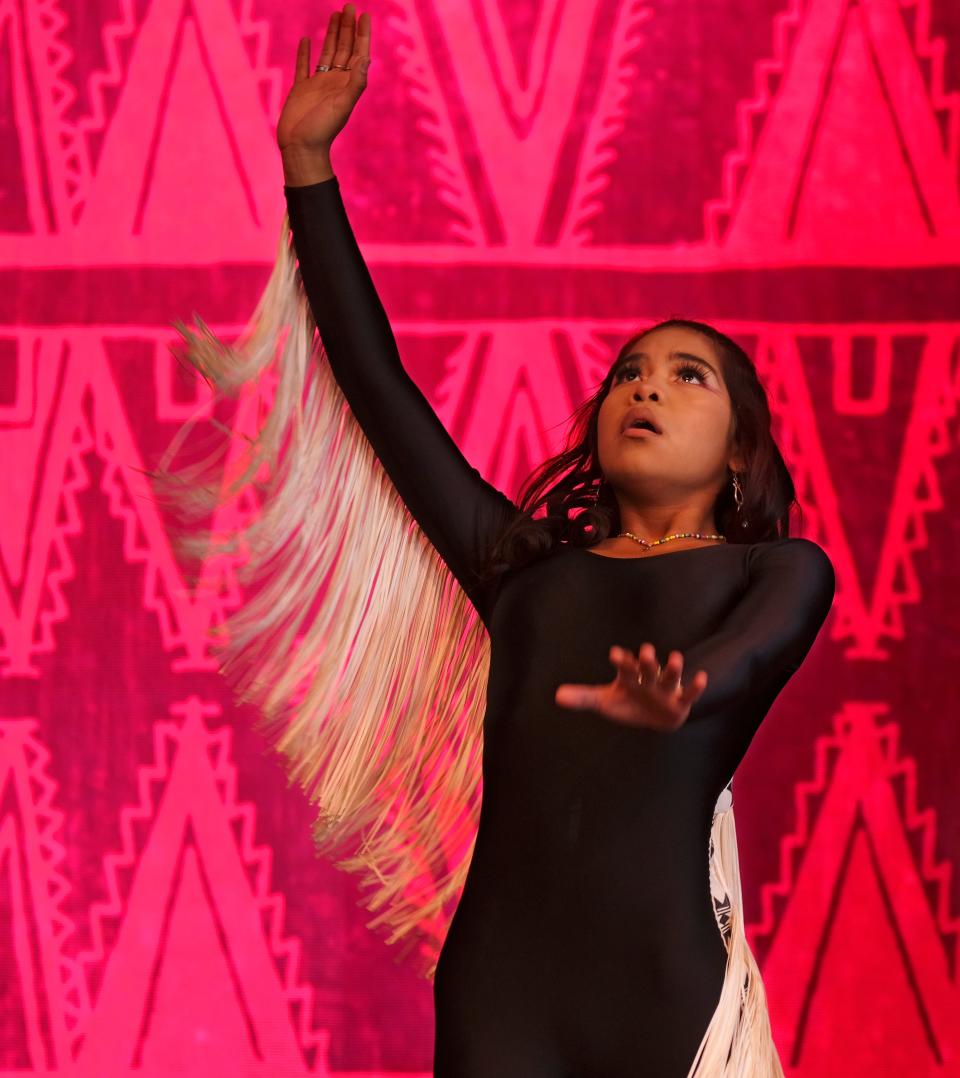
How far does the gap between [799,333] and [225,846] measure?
93 cm

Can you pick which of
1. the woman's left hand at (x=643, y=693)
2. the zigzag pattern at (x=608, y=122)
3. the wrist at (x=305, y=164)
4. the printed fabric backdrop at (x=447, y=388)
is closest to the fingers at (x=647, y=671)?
the woman's left hand at (x=643, y=693)

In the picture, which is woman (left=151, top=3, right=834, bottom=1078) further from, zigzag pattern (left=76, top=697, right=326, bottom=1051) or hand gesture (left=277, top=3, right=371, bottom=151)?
zigzag pattern (left=76, top=697, right=326, bottom=1051)

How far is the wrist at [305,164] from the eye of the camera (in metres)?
1.23

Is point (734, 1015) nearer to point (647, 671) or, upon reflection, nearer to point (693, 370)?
point (647, 671)

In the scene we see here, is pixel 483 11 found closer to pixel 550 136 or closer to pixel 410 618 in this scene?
pixel 550 136

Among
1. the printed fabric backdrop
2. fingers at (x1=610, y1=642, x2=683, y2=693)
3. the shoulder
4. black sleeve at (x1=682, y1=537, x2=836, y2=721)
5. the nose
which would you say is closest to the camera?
fingers at (x1=610, y1=642, x2=683, y2=693)

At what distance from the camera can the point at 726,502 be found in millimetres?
1243

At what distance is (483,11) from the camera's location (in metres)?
1.88

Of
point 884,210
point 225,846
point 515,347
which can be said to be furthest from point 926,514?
point 225,846

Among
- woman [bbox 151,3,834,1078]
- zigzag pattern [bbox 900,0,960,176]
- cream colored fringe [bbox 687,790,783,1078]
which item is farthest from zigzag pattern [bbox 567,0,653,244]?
cream colored fringe [bbox 687,790,783,1078]

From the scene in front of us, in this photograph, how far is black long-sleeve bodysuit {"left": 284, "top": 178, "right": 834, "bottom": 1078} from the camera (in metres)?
1.01

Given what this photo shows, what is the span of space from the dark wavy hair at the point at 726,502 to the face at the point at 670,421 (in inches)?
0.6

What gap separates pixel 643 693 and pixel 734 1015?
0.96 ft

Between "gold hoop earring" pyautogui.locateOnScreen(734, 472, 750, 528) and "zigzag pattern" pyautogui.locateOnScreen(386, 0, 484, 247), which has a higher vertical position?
"zigzag pattern" pyautogui.locateOnScreen(386, 0, 484, 247)
